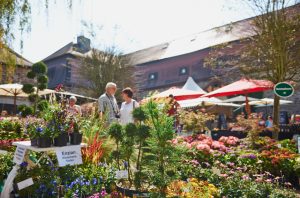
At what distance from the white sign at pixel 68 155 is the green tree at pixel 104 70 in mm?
21838

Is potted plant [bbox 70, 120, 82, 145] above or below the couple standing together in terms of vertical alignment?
below

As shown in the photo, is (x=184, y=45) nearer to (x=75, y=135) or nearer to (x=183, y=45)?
(x=183, y=45)

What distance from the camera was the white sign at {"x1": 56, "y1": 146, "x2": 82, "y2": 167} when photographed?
3547mm

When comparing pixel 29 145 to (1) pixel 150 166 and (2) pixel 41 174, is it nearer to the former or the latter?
(2) pixel 41 174

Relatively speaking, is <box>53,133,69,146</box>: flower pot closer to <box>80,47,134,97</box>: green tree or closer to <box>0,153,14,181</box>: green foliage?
<box>0,153,14,181</box>: green foliage

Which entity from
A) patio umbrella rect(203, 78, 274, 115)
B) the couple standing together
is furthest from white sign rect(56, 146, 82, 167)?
patio umbrella rect(203, 78, 274, 115)

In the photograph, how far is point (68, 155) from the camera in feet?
11.9

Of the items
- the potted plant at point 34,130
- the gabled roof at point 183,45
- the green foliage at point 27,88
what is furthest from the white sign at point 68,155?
the gabled roof at point 183,45

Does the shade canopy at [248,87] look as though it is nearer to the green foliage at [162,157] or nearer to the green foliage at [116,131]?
the green foliage at [116,131]

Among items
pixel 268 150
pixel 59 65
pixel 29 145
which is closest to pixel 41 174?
pixel 29 145

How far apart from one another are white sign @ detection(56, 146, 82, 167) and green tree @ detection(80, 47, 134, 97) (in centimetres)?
2184

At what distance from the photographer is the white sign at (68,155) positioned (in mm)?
3547

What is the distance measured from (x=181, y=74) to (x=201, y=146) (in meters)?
26.5

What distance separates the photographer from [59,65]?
3706 centimetres
